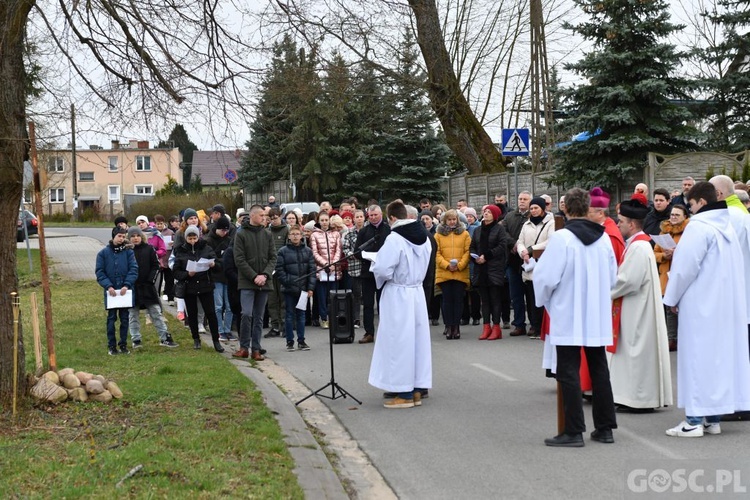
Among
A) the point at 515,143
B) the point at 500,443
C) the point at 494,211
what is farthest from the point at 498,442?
the point at 515,143

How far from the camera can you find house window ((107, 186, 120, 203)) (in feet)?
361

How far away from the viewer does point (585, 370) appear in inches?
400

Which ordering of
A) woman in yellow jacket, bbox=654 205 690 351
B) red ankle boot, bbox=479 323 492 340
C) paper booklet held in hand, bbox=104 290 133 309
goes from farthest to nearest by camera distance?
red ankle boot, bbox=479 323 492 340, paper booklet held in hand, bbox=104 290 133 309, woman in yellow jacket, bbox=654 205 690 351

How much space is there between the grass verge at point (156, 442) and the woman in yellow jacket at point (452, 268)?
15.1 ft

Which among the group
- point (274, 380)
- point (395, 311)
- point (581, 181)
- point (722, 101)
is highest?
point (722, 101)

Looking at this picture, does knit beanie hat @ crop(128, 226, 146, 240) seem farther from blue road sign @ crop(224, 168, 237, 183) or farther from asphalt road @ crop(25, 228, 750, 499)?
blue road sign @ crop(224, 168, 237, 183)

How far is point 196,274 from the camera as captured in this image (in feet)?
48.7

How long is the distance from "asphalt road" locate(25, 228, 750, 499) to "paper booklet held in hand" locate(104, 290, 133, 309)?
3013 mm

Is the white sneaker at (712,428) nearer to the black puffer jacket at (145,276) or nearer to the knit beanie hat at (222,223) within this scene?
the black puffer jacket at (145,276)

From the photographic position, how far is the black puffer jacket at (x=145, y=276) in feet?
49.3

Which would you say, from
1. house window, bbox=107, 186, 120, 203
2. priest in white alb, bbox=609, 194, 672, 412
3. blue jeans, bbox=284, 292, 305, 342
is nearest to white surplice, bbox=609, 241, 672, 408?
priest in white alb, bbox=609, 194, 672, 412

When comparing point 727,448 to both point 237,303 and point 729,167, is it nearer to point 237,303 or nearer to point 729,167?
point 237,303

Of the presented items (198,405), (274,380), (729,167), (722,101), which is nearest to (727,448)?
(198,405)

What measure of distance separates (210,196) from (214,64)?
1807 inches
